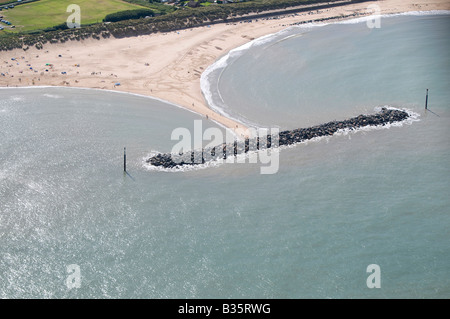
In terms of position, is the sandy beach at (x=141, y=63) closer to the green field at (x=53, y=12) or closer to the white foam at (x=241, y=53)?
the white foam at (x=241, y=53)

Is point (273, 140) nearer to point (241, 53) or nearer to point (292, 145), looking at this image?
point (292, 145)

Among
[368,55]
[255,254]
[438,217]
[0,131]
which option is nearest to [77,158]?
[0,131]

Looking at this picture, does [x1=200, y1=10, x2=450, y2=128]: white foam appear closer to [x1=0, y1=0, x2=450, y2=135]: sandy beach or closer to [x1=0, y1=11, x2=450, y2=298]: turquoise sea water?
[x1=0, y1=0, x2=450, y2=135]: sandy beach

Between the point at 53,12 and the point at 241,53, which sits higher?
the point at 53,12

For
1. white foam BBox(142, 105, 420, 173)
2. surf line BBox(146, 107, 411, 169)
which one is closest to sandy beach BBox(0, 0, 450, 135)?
surf line BBox(146, 107, 411, 169)

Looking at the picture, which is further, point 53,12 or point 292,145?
point 53,12

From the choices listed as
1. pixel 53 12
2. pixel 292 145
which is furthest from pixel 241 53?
pixel 53 12

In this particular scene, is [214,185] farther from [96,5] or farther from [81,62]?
[96,5]

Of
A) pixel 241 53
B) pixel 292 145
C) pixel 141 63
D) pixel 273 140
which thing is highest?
pixel 241 53
